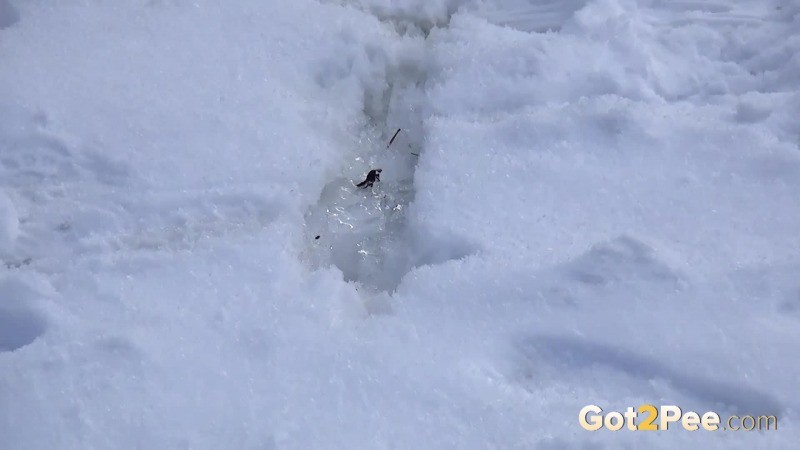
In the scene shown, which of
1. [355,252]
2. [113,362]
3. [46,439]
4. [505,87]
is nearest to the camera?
[46,439]

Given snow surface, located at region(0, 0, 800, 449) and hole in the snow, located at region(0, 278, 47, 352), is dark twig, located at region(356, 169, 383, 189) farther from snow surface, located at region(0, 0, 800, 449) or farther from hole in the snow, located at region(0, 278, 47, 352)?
hole in the snow, located at region(0, 278, 47, 352)

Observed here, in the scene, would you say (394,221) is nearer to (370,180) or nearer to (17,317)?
(370,180)

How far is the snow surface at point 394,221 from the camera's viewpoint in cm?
161

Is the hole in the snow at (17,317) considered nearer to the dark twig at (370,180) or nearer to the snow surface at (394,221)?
the snow surface at (394,221)

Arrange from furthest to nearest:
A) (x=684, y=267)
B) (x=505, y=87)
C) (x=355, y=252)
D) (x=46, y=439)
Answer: (x=505, y=87)
(x=355, y=252)
(x=684, y=267)
(x=46, y=439)

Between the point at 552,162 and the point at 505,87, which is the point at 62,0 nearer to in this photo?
→ the point at 505,87

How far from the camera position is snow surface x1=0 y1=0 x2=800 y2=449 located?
1613 mm

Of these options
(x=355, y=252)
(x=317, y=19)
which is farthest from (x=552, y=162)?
(x=317, y=19)

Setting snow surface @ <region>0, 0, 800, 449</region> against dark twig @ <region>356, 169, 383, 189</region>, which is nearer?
snow surface @ <region>0, 0, 800, 449</region>

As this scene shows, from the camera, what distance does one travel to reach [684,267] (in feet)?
5.93

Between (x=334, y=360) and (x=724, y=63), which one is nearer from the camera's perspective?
(x=334, y=360)

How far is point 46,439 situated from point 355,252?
3.10 feet

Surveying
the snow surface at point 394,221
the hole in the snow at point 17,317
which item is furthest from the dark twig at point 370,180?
the hole in the snow at point 17,317

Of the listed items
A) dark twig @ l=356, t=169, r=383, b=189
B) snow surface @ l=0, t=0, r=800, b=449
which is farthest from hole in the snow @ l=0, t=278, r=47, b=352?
dark twig @ l=356, t=169, r=383, b=189
